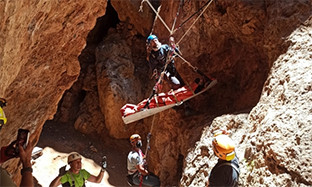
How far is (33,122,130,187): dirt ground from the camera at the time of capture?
29.2 ft

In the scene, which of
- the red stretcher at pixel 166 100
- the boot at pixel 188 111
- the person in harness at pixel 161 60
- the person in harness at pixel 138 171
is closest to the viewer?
the person in harness at pixel 138 171

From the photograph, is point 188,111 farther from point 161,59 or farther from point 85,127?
point 85,127

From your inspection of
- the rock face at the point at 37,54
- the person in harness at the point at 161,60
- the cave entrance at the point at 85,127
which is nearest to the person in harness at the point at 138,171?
the person in harness at the point at 161,60

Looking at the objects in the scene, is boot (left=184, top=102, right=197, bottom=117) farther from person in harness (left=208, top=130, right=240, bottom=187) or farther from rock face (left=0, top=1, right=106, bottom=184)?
person in harness (left=208, top=130, right=240, bottom=187)

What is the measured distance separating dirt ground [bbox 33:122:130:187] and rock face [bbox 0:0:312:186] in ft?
6.32

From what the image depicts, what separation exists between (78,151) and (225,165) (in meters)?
7.60

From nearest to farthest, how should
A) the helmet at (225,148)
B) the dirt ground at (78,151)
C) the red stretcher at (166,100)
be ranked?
1. the helmet at (225,148)
2. the red stretcher at (166,100)
3. the dirt ground at (78,151)

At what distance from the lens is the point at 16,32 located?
369 centimetres

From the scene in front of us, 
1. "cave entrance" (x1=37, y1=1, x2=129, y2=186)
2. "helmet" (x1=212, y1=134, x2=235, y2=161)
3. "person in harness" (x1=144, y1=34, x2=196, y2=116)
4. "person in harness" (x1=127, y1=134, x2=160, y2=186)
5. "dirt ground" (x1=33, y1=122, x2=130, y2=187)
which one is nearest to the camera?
"helmet" (x1=212, y1=134, x2=235, y2=161)

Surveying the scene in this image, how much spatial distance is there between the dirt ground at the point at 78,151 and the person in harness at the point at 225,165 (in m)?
6.10

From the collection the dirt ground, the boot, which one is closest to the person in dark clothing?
the boot

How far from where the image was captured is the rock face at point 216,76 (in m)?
3.65

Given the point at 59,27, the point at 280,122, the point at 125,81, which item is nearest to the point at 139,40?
the point at 125,81

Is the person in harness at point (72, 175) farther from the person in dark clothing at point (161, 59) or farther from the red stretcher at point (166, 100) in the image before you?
the person in dark clothing at point (161, 59)
